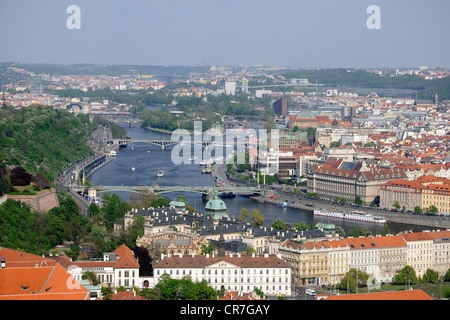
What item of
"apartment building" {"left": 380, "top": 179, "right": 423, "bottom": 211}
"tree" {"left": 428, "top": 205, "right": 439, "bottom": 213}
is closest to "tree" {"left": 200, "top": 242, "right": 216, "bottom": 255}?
"tree" {"left": 428, "top": 205, "right": 439, "bottom": 213}

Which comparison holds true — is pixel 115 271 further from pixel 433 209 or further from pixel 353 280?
pixel 433 209

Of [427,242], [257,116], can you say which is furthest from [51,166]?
[257,116]

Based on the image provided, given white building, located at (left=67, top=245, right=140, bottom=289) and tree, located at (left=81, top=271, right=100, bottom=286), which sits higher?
tree, located at (left=81, top=271, right=100, bottom=286)

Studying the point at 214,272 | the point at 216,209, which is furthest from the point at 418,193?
the point at 214,272

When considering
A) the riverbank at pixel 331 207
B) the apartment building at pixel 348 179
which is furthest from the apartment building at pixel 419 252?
the apartment building at pixel 348 179

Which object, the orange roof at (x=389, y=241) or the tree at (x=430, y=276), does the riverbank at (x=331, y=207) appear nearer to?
the orange roof at (x=389, y=241)

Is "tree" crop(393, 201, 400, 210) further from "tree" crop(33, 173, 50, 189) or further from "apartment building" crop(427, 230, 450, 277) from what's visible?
"tree" crop(33, 173, 50, 189)
